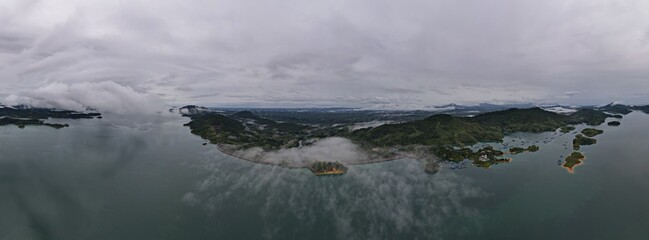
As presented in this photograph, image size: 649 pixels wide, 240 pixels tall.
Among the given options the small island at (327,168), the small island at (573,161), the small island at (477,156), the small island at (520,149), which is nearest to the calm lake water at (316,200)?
the small island at (573,161)

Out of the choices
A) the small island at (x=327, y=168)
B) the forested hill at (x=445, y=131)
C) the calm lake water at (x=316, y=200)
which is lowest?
the calm lake water at (x=316, y=200)

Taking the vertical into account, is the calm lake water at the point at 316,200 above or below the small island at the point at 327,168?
below

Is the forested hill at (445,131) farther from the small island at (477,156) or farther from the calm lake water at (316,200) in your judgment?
the calm lake water at (316,200)

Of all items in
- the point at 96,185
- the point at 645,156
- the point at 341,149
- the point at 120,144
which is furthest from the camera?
the point at 120,144

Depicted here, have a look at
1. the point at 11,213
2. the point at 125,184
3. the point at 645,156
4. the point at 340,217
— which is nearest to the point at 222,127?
the point at 125,184

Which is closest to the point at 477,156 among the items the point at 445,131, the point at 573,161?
the point at 573,161

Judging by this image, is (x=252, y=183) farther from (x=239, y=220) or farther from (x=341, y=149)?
(x=341, y=149)

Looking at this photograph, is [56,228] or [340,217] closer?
[56,228]
